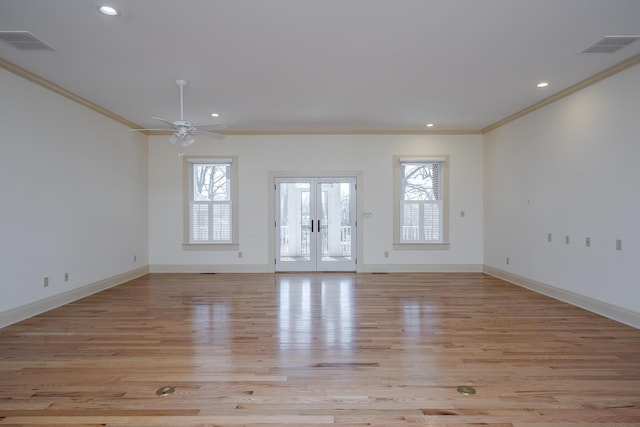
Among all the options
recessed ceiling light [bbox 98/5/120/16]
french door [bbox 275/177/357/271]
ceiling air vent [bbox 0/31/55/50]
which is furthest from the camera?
french door [bbox 275/177/357/271]

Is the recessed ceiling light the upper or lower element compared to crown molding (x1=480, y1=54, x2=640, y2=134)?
upper

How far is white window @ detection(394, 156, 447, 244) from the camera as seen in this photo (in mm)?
6840

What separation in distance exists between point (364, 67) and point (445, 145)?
12.3 ft

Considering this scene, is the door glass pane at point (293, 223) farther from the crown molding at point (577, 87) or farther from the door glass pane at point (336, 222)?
the crown molding at point (577, 87)

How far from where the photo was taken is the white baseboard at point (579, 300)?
362 cm

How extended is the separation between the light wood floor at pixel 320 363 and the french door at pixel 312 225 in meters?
2.20

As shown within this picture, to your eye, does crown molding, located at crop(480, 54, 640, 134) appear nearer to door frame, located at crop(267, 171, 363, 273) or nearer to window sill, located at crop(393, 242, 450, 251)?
window sill, located at crop(393, 242, 450, 251)

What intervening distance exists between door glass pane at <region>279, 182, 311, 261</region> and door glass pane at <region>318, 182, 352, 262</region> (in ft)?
1.13

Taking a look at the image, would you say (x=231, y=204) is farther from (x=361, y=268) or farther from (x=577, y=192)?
(x=577, y=192)

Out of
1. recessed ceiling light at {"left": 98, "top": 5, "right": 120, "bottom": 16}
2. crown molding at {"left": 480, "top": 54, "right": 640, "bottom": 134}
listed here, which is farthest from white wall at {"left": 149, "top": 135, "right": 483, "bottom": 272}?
recessed ceiling light at {"left": 98, "top": 5, "right": 120, "bottom": 16}

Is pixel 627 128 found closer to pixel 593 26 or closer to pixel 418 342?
pixel 593 26

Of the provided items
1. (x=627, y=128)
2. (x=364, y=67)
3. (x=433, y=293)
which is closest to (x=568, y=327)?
(x=433, y=293)

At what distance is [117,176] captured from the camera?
229 inches

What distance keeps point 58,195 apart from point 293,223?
3.95 meters
